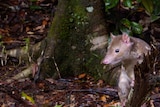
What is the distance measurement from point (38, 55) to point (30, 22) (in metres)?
1.43

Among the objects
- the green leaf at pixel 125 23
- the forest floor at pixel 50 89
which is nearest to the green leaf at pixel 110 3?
the green leaf at pixel 125 23

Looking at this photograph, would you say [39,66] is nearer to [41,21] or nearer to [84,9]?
[84,9]

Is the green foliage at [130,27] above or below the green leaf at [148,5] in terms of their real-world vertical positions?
below

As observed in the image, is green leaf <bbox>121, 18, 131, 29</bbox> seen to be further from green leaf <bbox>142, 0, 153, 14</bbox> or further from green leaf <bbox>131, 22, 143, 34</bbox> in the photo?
green leaf <bbox>142, 0, 153, 14</bbox>

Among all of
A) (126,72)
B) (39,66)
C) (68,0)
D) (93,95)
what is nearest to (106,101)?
(93,95)

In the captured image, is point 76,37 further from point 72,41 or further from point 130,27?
point 130,27

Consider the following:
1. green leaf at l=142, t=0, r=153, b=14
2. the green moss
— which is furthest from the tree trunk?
green leaf at l=142, t=0, r=153, b=14

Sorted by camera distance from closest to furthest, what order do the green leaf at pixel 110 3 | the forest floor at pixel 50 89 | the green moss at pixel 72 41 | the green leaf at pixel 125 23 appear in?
1. the forest floor at pixel 50 89
2. the green moss at pixel 72 41
3. the green leaf at pixel 110 3
4. the green leaf at pixel 125 23

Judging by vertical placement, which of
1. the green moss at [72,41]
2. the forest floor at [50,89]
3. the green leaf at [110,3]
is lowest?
the forest floor at [50,89]

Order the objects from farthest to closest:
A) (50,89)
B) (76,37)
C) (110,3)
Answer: (110,3)
(76,37)
(50,89)

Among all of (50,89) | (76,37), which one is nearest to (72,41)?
(76,37)

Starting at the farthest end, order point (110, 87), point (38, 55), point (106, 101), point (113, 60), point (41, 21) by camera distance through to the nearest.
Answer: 1. point (41, 21)
2. point (38, 55)
3. point (110, 87)
4. point (106, 101)
5. point (113, 60)

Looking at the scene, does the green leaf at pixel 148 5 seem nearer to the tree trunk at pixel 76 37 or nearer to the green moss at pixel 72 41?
the tree trunk at pixel 76 37

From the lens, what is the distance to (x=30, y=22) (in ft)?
18.7
